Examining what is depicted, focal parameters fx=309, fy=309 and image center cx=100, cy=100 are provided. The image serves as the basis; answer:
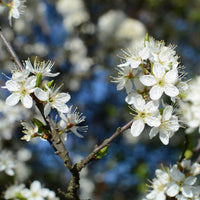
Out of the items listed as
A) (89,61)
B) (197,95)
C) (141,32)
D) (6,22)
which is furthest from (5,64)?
(197,95)

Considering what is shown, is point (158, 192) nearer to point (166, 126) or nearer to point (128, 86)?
point (166, 126)

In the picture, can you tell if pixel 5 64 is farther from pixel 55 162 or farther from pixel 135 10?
pixel 135 10

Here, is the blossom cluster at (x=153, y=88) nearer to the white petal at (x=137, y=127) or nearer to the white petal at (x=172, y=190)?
the white petal at (x=137, y=127)

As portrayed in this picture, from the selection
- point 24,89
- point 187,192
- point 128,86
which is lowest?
point 187,192

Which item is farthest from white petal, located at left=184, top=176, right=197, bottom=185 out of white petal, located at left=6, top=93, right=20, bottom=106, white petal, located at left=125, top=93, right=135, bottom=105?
white petal, located at left=6, top=93, right=20, bottom=106

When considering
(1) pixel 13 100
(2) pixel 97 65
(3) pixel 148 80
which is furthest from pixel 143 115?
(2) pixel 97 65

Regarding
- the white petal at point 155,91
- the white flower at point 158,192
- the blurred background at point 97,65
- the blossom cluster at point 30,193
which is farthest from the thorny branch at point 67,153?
the blurred background at point 97,65
